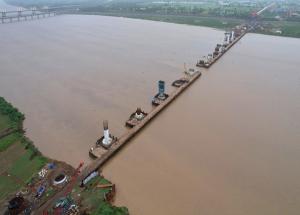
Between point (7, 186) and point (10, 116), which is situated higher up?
point (10, 116)

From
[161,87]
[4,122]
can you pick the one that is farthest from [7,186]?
[161,87]

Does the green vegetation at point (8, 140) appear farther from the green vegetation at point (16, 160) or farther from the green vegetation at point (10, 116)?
the green vegetation at point (10, 116)

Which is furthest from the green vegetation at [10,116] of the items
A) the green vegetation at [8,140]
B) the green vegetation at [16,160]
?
the green vegetation at [8,140]

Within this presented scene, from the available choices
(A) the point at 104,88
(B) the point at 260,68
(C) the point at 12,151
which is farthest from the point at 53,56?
(B) the point at 260,68

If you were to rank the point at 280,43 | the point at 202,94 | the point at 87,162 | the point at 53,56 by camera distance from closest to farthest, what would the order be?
the point at 87,162
the point at 202,94
the point at 53,56
the point at 280,43

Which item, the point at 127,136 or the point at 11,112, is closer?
the point at 127,136

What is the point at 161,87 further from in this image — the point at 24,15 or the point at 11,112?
the point at 24,15

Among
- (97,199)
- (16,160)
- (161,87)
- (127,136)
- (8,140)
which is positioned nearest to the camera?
(97,199)

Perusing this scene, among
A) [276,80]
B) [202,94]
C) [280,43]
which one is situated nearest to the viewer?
[202,94]

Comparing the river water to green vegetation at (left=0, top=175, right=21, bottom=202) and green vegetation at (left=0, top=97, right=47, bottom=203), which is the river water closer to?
green vegetation at (left=0, top=97, right=47, bottom=203)

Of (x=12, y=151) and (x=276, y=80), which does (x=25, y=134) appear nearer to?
(x=12, y=151)
